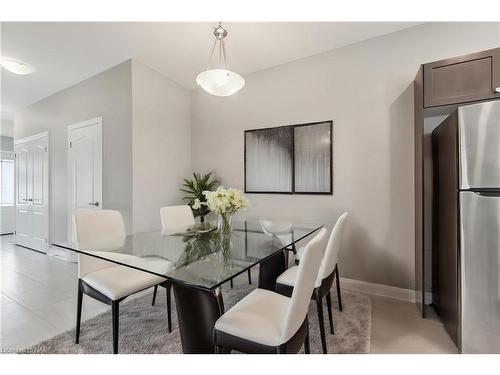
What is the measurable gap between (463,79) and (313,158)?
145 centimetres

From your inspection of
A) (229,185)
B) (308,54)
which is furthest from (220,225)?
(308,54)

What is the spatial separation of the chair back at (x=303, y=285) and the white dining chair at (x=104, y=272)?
116 centimetres

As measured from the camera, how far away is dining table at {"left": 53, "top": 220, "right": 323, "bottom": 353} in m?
1.23

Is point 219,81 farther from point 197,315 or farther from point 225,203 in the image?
point 197,315

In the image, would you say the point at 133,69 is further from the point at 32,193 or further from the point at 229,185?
the point at 32,193

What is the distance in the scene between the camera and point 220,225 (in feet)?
7.03

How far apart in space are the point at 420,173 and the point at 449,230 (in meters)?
0.59

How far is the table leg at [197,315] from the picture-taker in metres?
1.26

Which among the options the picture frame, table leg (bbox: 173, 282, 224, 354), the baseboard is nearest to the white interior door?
the picture frame

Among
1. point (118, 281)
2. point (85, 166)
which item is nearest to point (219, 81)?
point (118, 281)

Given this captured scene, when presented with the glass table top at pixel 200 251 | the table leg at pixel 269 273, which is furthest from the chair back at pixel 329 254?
the table leg at pixel 269 273

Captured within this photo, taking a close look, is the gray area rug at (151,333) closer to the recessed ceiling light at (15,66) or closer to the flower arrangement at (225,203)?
the flower arrangement at (225,203)

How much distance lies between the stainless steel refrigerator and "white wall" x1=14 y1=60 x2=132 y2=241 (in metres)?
3.27

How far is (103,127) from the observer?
3359 millimetres
